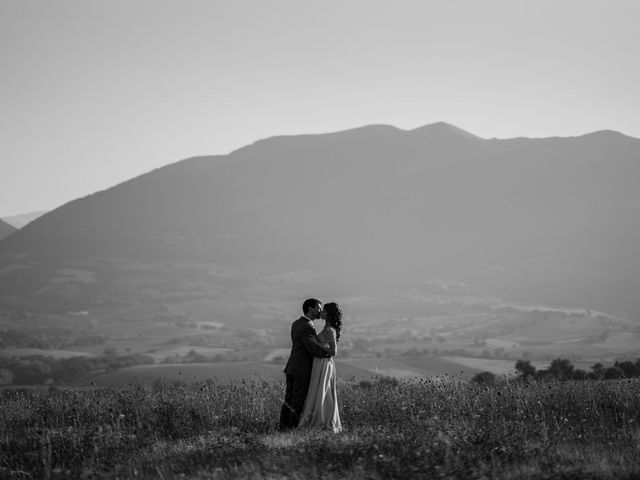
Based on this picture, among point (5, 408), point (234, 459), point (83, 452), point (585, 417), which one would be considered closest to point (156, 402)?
point (5, 408)

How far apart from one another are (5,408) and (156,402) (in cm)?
269

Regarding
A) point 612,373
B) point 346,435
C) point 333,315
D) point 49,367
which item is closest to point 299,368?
point 333,315

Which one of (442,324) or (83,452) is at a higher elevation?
(83,452)

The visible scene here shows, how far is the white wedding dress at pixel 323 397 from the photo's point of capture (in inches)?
461

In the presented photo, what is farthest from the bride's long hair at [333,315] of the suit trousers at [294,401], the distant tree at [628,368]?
the distant tree at [628,368]

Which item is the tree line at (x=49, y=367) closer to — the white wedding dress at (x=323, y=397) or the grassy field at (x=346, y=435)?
the grassy field at (x=346, y=435)

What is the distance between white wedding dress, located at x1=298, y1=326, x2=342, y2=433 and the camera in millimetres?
11711

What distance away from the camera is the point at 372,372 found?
79.0 meters

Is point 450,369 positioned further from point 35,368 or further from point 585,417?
point 585,417

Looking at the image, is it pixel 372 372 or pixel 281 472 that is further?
pixel 372 372

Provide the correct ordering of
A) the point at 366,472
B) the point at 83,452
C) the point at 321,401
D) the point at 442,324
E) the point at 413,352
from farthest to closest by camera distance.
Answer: the point at 442,324 → the point at 413,352 → the point at 321,401 → the point at 83,452 → the point at 366,472

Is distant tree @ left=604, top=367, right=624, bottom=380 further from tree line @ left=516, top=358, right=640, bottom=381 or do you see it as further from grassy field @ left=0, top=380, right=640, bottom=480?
grassy field @ left=0, top=380, right=640, bottom=480

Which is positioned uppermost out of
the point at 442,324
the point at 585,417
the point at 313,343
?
the point at 313,343

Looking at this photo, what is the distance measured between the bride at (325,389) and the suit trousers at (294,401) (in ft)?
0.32
